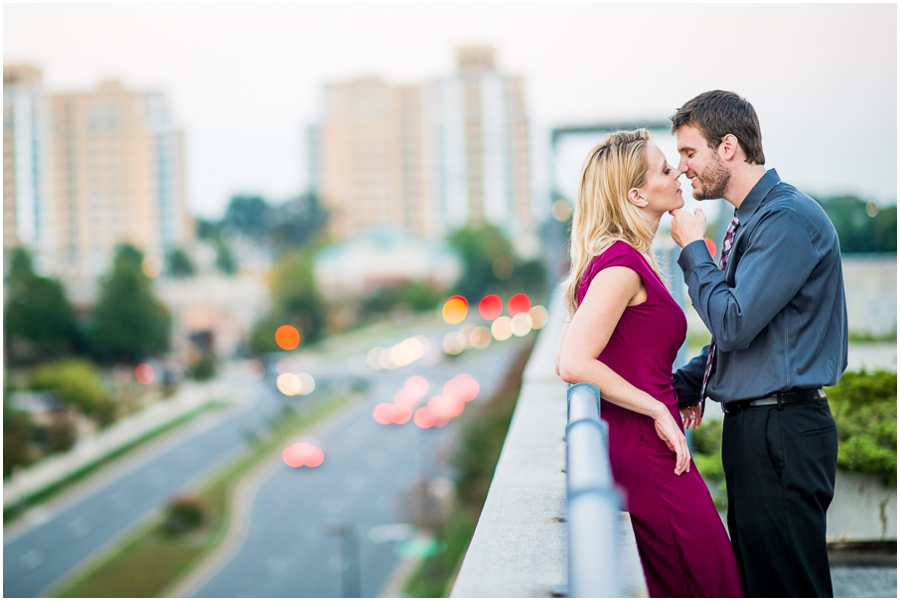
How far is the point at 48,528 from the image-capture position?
99.5ft

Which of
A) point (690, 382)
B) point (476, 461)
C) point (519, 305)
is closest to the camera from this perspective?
point (690, 382)

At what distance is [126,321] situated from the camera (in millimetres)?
59281

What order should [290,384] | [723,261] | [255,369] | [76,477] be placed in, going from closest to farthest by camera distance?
[723,261]
[290,384]
[76,477]
[255,369]

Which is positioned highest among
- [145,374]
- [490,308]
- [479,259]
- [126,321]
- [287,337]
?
[479,259]

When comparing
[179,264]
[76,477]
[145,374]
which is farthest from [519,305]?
[179,264]

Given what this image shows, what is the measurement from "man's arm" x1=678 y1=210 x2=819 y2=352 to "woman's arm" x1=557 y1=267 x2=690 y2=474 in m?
0.20

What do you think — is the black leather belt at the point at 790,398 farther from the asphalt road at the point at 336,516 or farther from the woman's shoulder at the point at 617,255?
the asphalt road at the point at 336,516

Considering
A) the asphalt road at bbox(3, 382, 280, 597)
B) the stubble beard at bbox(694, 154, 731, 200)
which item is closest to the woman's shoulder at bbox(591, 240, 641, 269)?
the stubble beard at bbox(694, 154, 731, 200)

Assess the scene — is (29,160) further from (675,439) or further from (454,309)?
(675,439)

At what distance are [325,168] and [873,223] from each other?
362 feet

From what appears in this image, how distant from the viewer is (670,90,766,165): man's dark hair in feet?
7.77

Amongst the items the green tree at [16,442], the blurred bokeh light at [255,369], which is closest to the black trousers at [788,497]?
the green tree at [16,442]

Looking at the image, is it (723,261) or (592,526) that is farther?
(723,261)

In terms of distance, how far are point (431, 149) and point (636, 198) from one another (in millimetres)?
105849
